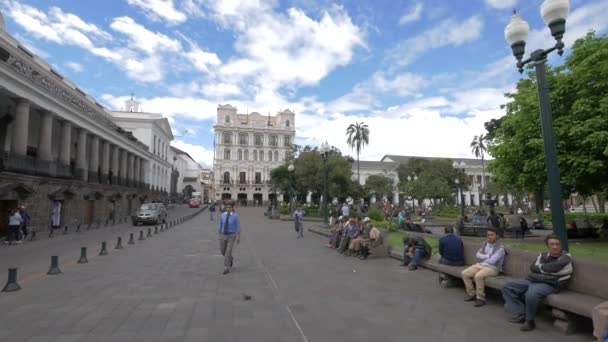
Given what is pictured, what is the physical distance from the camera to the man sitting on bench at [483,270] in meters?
5.98

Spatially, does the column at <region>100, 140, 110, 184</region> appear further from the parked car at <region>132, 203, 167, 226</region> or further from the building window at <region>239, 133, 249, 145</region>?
the building window at <region>239, 133, 249, 145</region>

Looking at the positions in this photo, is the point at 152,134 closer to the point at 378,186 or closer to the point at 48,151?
the point at 48,151

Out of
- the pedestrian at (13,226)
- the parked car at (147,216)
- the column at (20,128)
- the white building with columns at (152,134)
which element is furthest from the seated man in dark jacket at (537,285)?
the white building with columns at (152,134)

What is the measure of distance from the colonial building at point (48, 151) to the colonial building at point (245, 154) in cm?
4439

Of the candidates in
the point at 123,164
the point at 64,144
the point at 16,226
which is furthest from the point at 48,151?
the point at 123,164

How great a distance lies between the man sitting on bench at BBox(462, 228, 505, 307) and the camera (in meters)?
5.98

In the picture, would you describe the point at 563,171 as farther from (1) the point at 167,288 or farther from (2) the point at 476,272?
(1) the point at 167,288

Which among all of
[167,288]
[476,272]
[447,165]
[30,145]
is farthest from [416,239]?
[447,165]

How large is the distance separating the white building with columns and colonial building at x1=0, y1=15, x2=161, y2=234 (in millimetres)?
14963

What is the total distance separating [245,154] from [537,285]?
82319 mm

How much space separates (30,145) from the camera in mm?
27109

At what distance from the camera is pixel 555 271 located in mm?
5051

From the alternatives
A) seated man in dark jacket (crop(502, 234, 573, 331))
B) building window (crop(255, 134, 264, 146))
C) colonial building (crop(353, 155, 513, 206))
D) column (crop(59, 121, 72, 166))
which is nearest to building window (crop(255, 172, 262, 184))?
building window (crop(255, 134, 264, 146))

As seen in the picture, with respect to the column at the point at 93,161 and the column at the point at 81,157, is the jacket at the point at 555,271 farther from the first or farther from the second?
the column at the point at 93,161
